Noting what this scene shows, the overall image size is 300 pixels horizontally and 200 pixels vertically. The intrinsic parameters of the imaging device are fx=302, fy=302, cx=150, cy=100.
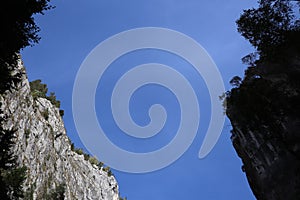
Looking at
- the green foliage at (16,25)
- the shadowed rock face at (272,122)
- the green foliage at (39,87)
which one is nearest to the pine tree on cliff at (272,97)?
the shadowed rock face at (272,122)

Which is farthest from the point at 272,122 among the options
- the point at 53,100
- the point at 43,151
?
the point at 53,100

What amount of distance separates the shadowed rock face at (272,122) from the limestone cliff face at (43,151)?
24.6 metres

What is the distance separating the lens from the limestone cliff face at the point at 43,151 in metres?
38.8

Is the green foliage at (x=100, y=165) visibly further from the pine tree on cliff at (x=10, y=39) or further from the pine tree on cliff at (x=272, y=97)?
the pine tree on cliff at (x=10, y=39)

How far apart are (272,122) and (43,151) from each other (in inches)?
1334

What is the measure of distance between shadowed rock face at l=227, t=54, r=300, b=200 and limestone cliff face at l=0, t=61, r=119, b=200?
24.6 meters

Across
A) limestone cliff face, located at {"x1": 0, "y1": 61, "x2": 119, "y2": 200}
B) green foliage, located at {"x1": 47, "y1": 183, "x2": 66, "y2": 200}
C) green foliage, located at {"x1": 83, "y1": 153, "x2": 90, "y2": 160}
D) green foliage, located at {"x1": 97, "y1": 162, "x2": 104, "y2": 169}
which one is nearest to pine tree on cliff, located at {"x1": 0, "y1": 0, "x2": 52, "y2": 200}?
limestone cliff face, located at {"x1": 0, "y1": 61, "x2": 119, "y2": 200}

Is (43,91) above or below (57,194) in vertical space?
above

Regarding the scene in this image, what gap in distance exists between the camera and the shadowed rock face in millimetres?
22688

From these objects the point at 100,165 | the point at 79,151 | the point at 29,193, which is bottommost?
the point at 29,193

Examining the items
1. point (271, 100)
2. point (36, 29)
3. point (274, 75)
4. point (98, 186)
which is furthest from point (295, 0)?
point (98, 186)

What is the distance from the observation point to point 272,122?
2464cm

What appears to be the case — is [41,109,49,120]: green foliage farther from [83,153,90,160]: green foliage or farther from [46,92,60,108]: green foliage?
[83,153,90,160]: green foliage

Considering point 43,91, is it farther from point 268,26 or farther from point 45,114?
point 268,26
